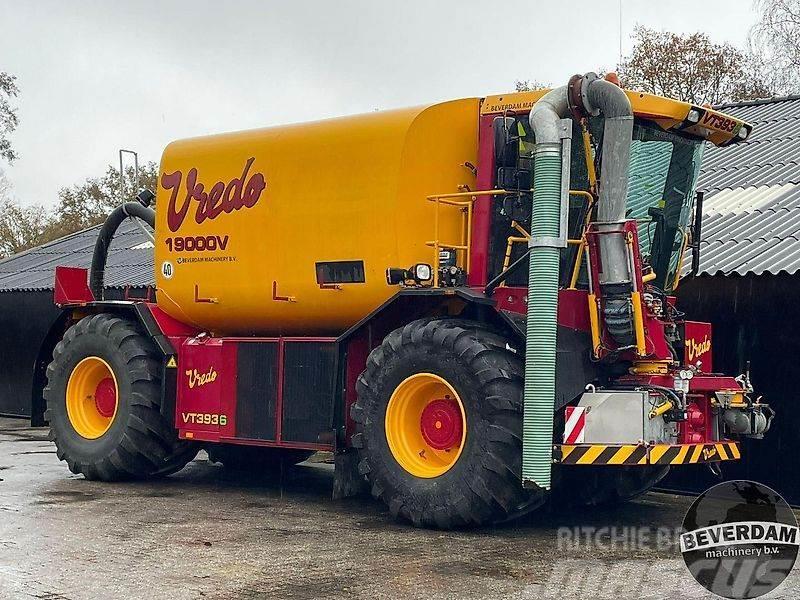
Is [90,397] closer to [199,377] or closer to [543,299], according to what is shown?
[199,377]

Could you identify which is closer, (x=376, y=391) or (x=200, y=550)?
(x=200, y=550)

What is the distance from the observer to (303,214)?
10664 mm

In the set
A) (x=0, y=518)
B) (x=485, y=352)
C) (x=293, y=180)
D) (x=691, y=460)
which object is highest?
(x=293, y=180)

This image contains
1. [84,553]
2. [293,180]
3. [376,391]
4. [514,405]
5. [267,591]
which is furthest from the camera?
[293,180]

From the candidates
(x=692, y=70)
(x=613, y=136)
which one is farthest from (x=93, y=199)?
(x=613, y=136)

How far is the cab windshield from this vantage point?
9.76 m

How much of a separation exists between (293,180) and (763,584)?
5.62m

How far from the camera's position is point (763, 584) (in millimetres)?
7289

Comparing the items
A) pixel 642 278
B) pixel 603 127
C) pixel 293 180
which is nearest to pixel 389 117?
pixel 293 180

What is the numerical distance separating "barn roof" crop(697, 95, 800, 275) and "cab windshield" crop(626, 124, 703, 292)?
0.81 meters

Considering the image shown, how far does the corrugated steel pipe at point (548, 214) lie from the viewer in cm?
850

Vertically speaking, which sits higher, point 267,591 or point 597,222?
point 597,222

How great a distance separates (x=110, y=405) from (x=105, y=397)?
116 mm

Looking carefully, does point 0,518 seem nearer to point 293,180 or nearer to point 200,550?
point 200,550
